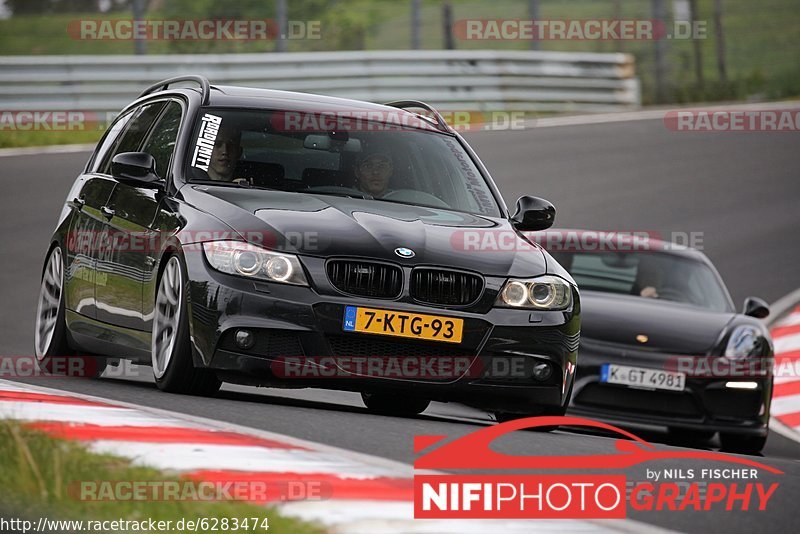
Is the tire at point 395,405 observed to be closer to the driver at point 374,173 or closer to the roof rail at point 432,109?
the driver at point 374,173

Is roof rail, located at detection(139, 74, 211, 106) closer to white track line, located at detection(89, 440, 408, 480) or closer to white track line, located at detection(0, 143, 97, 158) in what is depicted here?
white track line, located at detection(89, 440, 408, 480)

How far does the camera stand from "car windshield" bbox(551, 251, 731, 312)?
11.3 metres

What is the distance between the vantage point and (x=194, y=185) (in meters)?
7.80

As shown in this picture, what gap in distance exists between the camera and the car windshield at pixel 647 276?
1130cm

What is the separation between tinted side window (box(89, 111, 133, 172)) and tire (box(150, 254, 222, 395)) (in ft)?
7.11

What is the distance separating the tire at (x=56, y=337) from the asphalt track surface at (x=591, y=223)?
0.84 ft

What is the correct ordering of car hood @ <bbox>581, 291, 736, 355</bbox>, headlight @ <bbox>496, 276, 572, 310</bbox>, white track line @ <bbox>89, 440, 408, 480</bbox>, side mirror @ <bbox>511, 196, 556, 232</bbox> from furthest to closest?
car hood @ <bbox>581, 291, 736, 355</bbox> → side mirror @ <bbox>511, 196, 556, 232</bbox> → headlight @ <bbox>496, 276, 572, 310</bbox> → white track line @ <bbox>89, 440, 408, 480</bbox>

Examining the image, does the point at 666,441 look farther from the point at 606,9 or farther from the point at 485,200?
the point at 606,9

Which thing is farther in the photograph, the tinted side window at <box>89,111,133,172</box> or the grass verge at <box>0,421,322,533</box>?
the tinted side window at <box>89,111,133,172</box>

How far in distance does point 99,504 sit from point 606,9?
32077mm

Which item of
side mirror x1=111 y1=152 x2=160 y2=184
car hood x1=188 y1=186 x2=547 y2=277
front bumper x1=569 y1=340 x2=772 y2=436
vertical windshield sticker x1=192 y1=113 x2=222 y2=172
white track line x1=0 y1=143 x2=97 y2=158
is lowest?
front bumper x1=569 y1=340 x2=772 y2=436

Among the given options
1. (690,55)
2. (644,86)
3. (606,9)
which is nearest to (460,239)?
(644,86)
